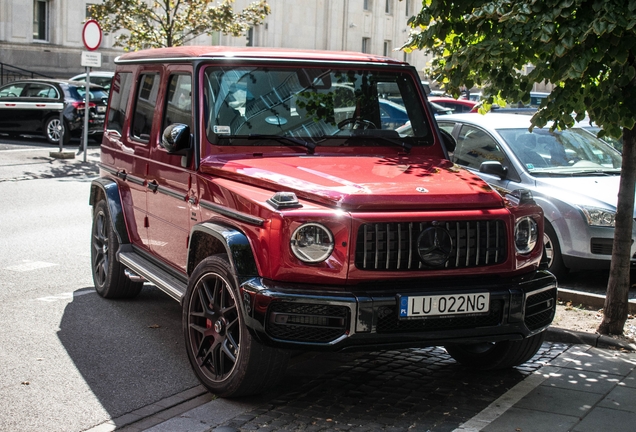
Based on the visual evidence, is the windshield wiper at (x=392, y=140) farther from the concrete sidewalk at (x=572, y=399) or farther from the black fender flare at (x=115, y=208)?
the black fender flare at (x=115, y=208)

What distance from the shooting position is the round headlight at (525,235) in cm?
544

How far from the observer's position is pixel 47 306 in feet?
25.4

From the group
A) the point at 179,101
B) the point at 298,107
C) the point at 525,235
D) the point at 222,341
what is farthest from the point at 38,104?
the point at 525,235

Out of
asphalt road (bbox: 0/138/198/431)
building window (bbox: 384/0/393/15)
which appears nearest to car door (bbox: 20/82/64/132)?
asphalt road (bbox: 0/138/198/431)

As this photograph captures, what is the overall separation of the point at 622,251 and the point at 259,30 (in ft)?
169

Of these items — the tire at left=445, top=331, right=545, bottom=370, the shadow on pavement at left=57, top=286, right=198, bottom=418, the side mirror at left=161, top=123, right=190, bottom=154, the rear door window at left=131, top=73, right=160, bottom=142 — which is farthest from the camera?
the rear door window at left=131, top=73, right=160, bottom=142

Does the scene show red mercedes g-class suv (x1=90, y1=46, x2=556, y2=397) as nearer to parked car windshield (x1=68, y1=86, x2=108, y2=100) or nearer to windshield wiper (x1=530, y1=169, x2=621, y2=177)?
windshield wiper (x1=530, y1=169, x2=621, y2=177)

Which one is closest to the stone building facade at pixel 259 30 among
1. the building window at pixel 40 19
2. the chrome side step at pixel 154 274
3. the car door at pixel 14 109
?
the building window at pixel 40 19

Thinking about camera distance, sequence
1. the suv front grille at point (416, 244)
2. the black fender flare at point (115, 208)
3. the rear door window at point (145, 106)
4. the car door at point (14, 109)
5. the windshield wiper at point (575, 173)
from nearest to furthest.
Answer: the suv front grille at point (416, 244) → the rear door window at point (145, 106) → the black fender flare at point (115, 208) → the windshield wiper at point (575, 173) → the car door at point (14, 109)

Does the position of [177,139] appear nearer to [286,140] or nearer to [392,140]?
[286,140]

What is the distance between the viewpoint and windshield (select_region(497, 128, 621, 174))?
9570 mm

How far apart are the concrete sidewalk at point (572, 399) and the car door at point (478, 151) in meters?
3.17

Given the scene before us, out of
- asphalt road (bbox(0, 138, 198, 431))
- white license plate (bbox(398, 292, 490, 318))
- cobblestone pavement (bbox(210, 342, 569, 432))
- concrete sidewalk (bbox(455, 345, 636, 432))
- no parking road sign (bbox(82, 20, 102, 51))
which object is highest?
no parking road sign (bbox(82, 20, 102, 51))

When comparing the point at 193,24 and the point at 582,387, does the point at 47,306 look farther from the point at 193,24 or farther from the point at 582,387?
the point at 193,24
